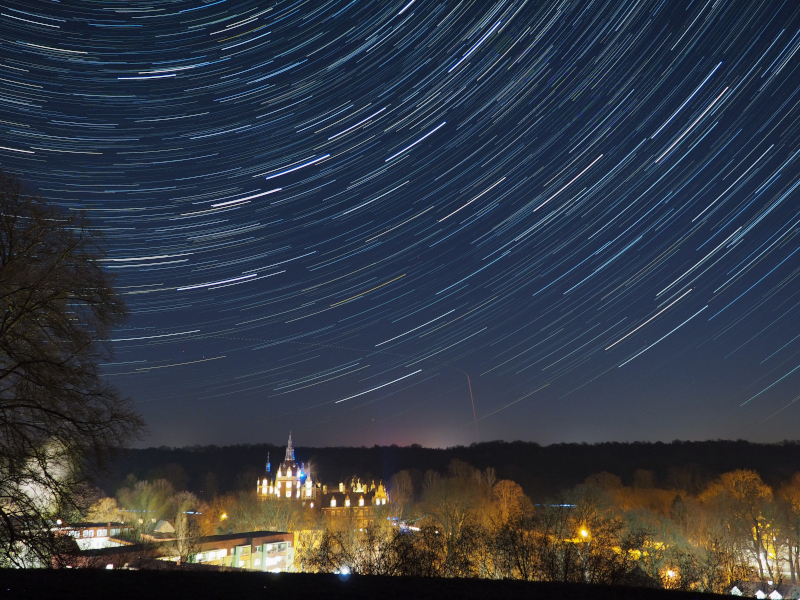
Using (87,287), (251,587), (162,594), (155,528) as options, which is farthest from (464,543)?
(155,528)

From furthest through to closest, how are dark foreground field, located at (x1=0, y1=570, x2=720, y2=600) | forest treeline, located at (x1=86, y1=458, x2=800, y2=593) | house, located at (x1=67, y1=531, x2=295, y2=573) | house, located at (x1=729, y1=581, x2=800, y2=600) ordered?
house, located at (x1=67, y1=531, x2=295, y2=573), house, located at (x1=729, y1=581, x2=800, y2=600), forest treeline, located at (x1=86, y1=458, x2=800, y2=593), dark foreground field, located at (x1=0, y1=570, x2=720, y2=600)

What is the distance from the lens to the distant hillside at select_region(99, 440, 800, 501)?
96.6 metres

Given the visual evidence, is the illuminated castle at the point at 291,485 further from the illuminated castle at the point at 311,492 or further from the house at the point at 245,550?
the house at the point at 245,550

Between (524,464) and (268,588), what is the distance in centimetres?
A: 12151

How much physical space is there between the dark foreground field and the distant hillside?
76827mm

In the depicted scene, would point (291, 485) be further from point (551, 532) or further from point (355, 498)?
point (551, 532)

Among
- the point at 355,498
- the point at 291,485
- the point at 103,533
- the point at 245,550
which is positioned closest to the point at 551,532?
the point at 245,550

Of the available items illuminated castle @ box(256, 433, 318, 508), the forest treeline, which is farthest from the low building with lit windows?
the forest treeline

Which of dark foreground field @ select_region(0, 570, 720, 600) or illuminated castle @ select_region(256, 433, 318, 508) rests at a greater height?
illuminated castle @ select_region(256, 433, 318, 508)

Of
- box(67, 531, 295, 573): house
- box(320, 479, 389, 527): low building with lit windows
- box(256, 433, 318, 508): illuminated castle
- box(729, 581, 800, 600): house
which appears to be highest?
box(256, 433, 318, 508): illuminated castle

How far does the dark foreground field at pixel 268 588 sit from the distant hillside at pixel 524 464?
76.8 metres

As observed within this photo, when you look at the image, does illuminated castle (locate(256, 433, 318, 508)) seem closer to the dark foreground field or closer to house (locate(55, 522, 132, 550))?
house (locate(55, 522, 132, 550))

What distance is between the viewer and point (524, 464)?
123 m

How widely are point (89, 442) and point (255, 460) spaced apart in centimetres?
15258
